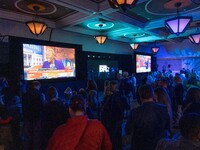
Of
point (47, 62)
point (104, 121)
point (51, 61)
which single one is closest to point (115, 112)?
point (104, 121)

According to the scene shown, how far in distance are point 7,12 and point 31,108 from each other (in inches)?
163

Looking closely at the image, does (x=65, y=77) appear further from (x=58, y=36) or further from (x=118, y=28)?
(x=118, y=28)

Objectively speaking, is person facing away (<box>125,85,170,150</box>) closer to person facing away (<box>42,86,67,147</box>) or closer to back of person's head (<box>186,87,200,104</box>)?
back of person's head (<box>186,87,200,104</box>)

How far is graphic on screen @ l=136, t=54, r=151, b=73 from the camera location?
39.5 ft

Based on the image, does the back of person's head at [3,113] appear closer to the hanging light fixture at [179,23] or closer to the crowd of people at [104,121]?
the crowd of people at [104,121]

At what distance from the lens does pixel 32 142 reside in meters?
3.53

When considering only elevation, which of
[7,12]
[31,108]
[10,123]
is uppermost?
[7,12]

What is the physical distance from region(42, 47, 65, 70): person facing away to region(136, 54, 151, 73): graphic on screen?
621 centimetres

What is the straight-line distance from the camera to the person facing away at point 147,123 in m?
2.01

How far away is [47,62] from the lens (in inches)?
270

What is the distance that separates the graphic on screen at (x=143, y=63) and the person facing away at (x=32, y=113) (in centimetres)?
938

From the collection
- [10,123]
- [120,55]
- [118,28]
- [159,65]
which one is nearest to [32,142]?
[10,123]

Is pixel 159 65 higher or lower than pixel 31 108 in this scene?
higher

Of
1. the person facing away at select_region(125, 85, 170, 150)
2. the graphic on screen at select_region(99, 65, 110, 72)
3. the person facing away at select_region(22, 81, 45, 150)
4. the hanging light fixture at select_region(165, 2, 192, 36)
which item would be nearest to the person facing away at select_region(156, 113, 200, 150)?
the person facing away at select_region(125, 85, 170, 150)
